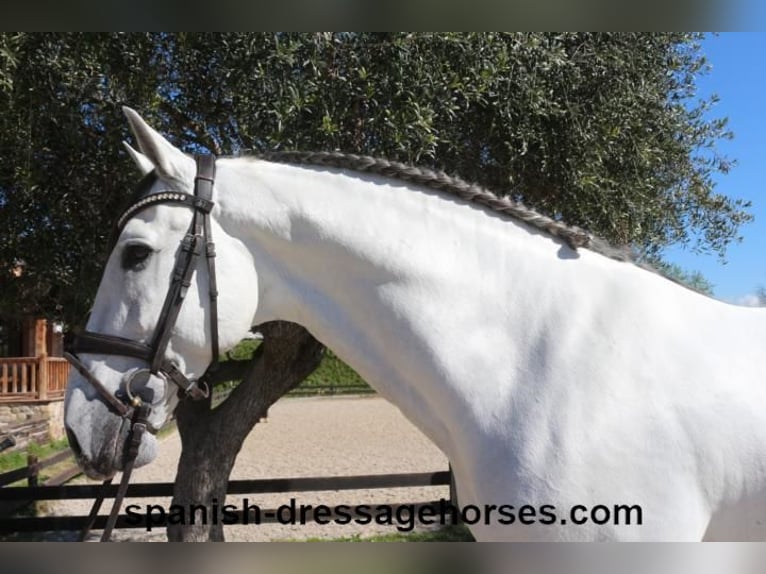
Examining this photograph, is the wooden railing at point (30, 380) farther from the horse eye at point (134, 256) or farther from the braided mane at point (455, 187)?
the braided mane at point (455, 187)

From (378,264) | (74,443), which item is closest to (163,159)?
(378,264)

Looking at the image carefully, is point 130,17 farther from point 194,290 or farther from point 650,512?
point 650,512

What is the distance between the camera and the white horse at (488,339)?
1.62m

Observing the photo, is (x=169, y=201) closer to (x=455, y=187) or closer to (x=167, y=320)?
(x=167, y=320)

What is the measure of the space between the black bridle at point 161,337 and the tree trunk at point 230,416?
9.62 feet

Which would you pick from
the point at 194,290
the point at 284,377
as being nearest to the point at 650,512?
the point at 194,290

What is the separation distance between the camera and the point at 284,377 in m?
5.14

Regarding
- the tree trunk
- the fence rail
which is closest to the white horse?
the tree trunk

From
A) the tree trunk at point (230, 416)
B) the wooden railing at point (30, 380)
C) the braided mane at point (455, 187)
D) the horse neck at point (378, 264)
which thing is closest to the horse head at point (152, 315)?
the horse neck at point (378, 264)

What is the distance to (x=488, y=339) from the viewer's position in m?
1.80

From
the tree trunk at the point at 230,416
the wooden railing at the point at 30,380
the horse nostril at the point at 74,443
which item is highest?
the horse nostril at the point at 74,443

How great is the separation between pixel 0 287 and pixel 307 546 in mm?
4479

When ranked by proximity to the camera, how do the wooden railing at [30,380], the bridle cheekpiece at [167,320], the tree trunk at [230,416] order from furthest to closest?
the wooden railing at [30,380], the tree trunk at [230,416], the bridle cheekpiece at [167,320]

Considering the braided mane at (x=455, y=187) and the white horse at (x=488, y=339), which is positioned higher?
the braided mane at (x=455, y=187)
